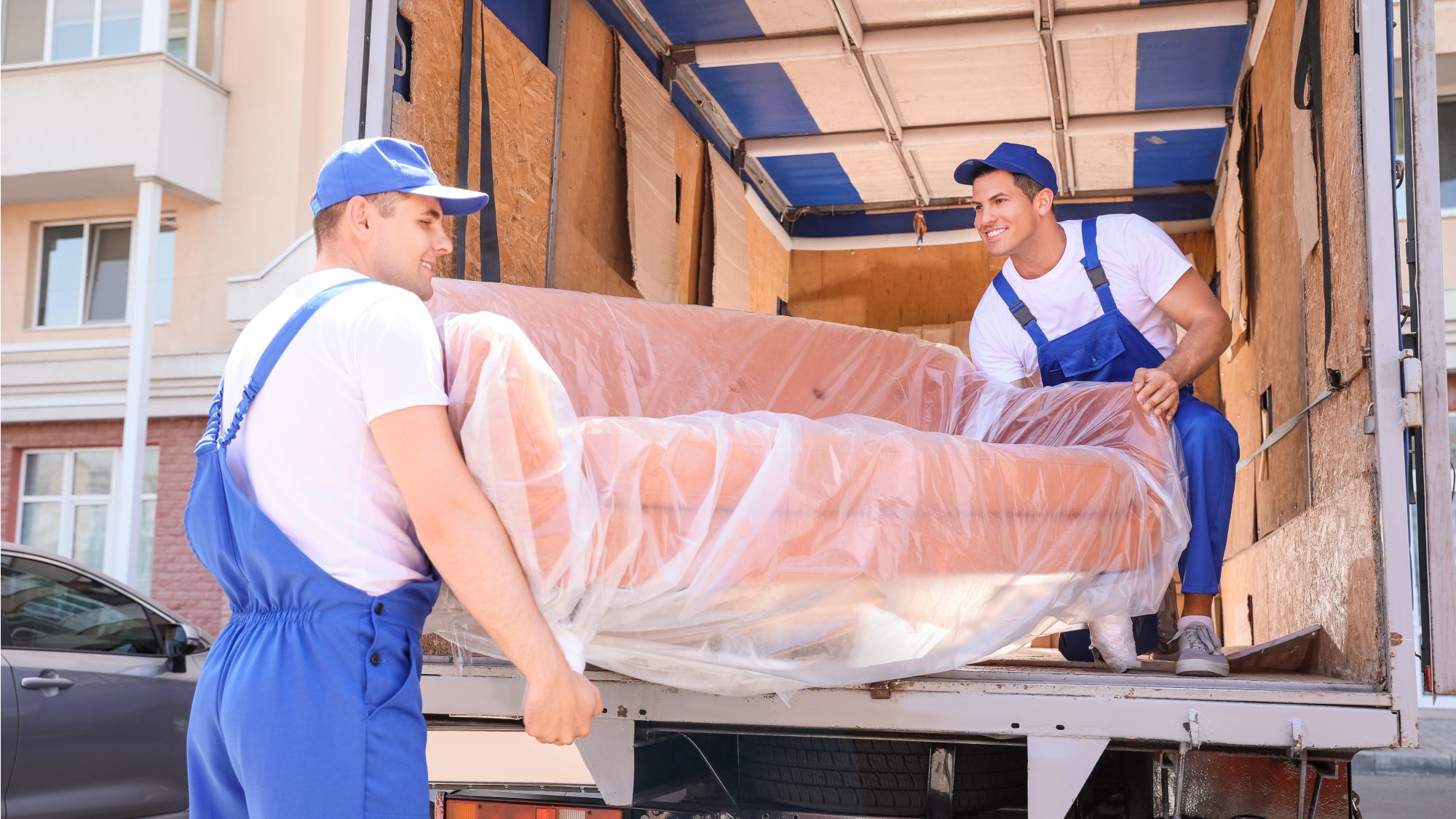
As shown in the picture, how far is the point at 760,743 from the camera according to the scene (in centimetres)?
270

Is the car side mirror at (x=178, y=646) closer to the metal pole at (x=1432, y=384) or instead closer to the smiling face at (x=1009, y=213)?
the smiling face at (x=1009, y=213)

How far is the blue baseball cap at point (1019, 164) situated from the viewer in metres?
3.88

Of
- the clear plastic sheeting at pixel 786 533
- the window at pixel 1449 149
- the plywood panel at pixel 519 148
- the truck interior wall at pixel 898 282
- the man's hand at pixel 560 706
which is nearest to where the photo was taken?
the man's hand at pixel 560 706

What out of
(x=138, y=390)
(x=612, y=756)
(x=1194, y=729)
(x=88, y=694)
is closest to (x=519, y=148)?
(x=612, y=756)

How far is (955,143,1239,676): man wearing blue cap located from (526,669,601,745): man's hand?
5.67 feet

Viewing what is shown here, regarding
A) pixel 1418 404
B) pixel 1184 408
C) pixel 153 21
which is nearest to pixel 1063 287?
pixel 1184 408

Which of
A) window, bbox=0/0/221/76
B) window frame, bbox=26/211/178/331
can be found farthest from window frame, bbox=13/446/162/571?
window, bbox=0/0/221/76

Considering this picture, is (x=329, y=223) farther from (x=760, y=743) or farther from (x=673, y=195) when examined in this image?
(x=673, y=195)

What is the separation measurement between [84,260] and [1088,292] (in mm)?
12980

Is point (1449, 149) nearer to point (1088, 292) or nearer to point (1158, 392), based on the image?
point (1088, 292)

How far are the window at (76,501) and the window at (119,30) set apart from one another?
4.22 meters

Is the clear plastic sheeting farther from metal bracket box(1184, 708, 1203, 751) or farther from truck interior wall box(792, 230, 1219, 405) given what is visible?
truck interior wall box(792, 230, 1219, 405)

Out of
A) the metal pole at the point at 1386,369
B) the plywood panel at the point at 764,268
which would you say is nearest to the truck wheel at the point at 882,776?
the metal pole at the point at 1386,369

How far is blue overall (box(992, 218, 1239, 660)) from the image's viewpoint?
3072 millimetres
